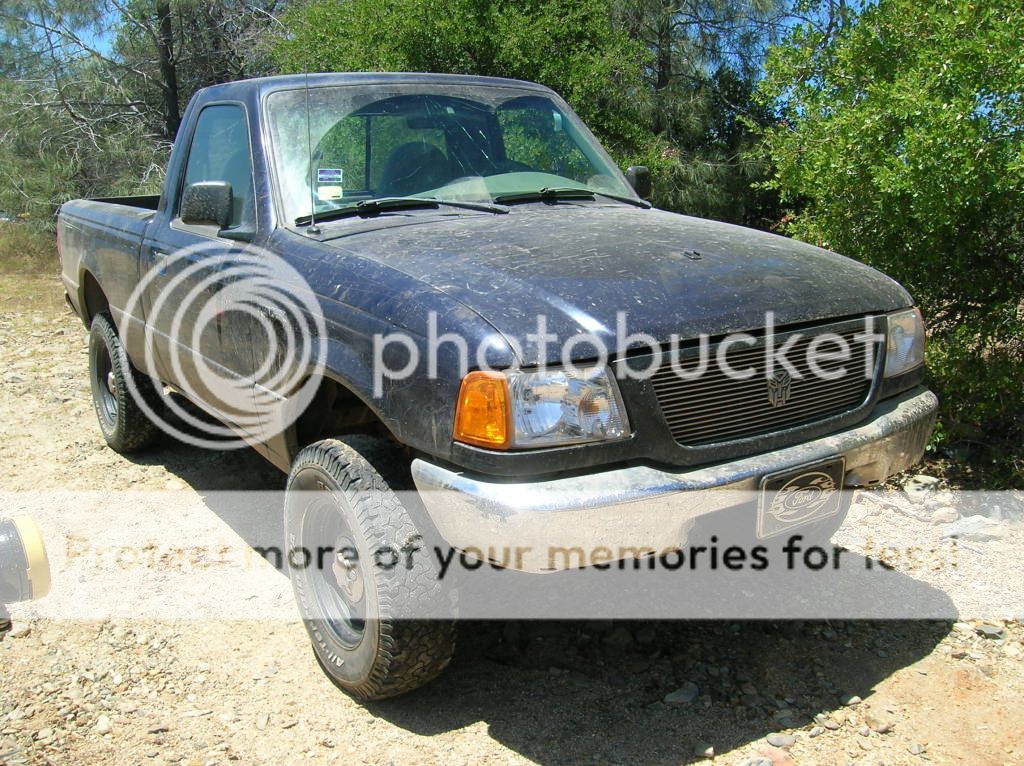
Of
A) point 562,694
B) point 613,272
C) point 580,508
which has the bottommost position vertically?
point 562,694

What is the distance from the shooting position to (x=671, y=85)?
32.3 ft

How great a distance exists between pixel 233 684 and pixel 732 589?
1.97 meters

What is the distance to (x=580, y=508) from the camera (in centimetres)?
252

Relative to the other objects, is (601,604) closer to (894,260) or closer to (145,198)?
(894,260)

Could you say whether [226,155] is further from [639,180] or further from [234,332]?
[639,180]

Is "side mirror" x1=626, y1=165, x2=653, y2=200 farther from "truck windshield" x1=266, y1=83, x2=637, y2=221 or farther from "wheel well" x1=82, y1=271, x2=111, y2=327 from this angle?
"wheel well" x1=82, y1=271, x2=111, y2=327

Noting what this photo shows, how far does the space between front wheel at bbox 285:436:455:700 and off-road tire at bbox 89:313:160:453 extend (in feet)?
7.36

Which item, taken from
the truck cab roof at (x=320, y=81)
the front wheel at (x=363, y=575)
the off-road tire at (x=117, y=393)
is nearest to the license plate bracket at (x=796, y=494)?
the front wheel at (x=363, y=575)

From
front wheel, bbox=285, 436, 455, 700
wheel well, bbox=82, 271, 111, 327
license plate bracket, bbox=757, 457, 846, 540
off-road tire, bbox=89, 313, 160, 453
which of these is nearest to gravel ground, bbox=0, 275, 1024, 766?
front wheel, bbox=285, 436, 455, 700

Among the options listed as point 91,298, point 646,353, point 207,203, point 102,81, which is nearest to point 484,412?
point 646,353

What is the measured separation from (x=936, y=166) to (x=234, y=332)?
3.14 m

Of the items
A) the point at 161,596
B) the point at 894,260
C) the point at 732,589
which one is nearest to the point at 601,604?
the point at 732,589

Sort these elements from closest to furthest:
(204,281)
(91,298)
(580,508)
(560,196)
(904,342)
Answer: (580,508) → (904,342) → (204,281) → (560,196) → (91,298)

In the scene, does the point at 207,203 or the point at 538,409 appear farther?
the point at 207,203
